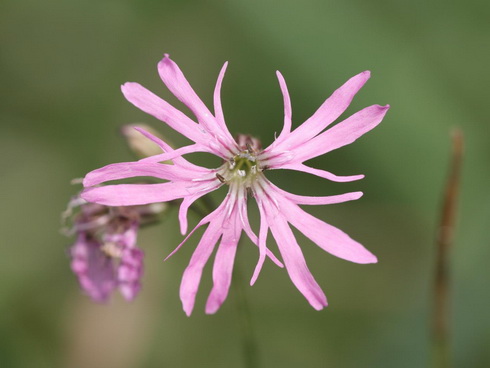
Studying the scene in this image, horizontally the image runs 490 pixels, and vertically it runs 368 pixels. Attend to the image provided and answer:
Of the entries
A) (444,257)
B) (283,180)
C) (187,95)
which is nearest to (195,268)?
(187,95)

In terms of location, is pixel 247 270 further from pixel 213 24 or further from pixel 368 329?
pixel 213 24

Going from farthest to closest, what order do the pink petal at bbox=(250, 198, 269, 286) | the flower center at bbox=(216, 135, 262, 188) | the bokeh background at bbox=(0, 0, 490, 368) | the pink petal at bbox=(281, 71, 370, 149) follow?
the bokeh background at bbox=(0, 0, 490, 368) < the flower center at bbox=(216, 135, 262, 188) < the pink petal at bbox=(250, 198, 269, 286) < the pink petal at bbox=(281, 71, 370, 149)

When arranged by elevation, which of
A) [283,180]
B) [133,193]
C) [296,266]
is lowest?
[296,266]

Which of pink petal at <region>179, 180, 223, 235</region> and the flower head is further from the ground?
the flower head

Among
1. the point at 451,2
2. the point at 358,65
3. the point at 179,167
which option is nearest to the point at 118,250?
the point at 179,167

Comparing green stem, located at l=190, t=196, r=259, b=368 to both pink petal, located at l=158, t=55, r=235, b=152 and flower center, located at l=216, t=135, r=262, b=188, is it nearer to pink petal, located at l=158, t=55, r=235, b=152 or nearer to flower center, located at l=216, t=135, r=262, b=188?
flower center, located at l=216, t=135, r=262, b=188

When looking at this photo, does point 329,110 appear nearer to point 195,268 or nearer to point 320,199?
point 320,199

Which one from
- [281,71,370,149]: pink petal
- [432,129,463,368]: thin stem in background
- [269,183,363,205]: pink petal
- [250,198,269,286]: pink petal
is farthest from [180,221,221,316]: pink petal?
[432,129,463,368]: thin stem in background
